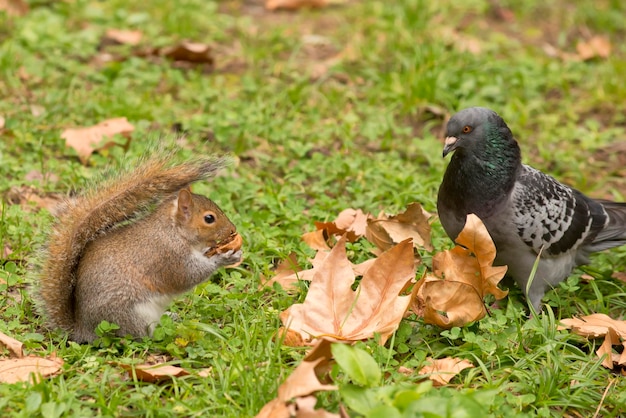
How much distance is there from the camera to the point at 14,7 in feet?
22.3

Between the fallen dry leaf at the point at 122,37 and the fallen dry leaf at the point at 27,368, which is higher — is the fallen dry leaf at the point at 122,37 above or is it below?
above

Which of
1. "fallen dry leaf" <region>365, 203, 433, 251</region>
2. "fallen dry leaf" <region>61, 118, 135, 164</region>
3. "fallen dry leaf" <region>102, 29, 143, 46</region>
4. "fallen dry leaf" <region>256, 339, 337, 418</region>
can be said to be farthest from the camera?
"fallen dry leaf" <region>102, 29, 143, 46</region>

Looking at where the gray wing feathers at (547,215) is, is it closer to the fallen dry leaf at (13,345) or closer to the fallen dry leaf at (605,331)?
the fallen dry leaf at (605,331)

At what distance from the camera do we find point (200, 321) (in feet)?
12.5

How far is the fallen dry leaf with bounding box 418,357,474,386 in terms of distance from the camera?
3.44 metres

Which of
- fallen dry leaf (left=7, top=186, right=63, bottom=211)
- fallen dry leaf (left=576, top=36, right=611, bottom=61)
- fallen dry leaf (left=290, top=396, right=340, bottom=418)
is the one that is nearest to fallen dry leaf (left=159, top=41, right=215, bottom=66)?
fallen dry leaf (left=7, top=186, right=63, bottom=211)

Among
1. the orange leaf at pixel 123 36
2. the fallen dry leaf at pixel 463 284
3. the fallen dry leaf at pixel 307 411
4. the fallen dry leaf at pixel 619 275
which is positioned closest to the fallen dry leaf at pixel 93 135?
the orange leaf at pixel 123 36

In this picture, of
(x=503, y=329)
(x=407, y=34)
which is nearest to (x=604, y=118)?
(x=407, y=34)

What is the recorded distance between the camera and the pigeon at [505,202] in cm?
413

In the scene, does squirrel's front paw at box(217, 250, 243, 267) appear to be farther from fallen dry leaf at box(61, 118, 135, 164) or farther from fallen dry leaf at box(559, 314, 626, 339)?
fallen dry leaf at box(61, 118, 135, 164)

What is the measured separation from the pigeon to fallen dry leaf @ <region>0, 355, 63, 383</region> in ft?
6.59

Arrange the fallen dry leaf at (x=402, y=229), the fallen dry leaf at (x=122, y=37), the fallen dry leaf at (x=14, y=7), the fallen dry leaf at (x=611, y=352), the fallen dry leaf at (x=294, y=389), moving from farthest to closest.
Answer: the fallen dry leaf at (x=14, y=7)
the fallen dry leaf at (x=122, y=37)
the fallen dry leaf at (x=402, y=229)
the fallen dry leaf at (x=611, y=352)
the fallen dry leaf at (x=294, y=389)

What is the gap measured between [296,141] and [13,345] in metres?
2.65

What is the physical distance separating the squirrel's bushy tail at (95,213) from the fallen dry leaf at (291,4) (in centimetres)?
401
